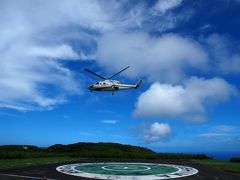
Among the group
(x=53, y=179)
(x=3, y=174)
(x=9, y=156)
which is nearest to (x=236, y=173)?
(x=53, y=179)

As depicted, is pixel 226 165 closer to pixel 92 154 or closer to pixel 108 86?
pixel 108 86

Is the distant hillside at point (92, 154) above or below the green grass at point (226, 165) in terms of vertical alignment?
above

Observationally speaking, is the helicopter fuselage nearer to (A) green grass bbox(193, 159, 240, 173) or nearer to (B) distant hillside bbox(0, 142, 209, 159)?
(B) distant hillside bbox(0, 142, 209, 159)

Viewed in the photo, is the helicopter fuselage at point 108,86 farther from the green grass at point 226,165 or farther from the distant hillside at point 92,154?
the green grass at point 226,165

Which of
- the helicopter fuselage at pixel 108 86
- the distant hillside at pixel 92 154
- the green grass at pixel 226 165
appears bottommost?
the green grass at pixel 226 165

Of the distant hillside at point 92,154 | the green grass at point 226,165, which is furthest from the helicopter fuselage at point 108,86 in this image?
the green grass at point 226,165

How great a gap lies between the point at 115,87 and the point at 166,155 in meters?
18.4

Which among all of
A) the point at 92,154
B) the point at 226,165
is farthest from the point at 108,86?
the point at 226,165

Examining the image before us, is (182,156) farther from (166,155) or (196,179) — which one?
(196,179)

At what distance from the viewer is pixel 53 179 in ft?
105

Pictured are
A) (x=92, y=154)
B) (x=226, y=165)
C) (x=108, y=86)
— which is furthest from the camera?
(x=92, y=154)

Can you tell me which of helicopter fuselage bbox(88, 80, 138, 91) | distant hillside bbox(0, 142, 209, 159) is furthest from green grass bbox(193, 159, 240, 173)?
helicopter fuselage bbox(88, 80, 138, 91)

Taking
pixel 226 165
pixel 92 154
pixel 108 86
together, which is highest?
pixel 108 86

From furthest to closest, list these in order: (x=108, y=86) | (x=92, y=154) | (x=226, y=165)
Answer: (x=92, y=154)
(x=108, y=86)
(x=226, y=165)
